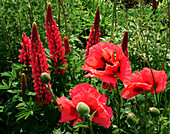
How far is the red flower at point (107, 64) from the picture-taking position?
99 centimetres

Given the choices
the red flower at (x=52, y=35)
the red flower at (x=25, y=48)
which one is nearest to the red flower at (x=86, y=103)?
the red flower at (x=52, y=35)

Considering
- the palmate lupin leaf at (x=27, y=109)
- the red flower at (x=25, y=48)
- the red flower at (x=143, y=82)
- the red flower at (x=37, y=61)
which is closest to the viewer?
the red flower at (x=143, y=82)

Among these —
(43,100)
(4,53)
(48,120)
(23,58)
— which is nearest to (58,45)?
(23,58)

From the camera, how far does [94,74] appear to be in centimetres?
98

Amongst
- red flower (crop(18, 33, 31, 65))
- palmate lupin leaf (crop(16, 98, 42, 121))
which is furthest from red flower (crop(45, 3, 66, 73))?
palmate lupin leaf (crop(16, 98, 42, 121))

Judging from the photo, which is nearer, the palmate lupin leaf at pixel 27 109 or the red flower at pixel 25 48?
the palmate lupin leaf at pixel 27 109

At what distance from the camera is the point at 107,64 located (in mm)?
1012

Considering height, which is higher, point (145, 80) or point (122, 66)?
point (122, 66)

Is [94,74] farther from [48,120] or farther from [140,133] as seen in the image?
[48,120]

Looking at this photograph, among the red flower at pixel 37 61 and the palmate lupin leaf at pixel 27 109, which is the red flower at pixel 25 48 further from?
the palmate lupin leaf at pixel 27 109

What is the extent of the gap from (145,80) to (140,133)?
0.37 meters

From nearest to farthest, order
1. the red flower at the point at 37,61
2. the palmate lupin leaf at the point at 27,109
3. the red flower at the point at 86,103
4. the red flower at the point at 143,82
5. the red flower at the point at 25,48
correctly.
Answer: the red flower at the point at 86,103
the red flower at the point at 143,82
the palmate lupin leaf at the point at 27,109
the red flower at the point at 37,61
the red flower at the point at 25,48

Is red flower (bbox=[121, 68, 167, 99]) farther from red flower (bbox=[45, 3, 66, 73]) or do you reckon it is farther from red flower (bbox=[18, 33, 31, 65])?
red flower (bbox=[18, 33, 31, 65])

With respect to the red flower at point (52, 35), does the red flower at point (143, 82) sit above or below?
below
